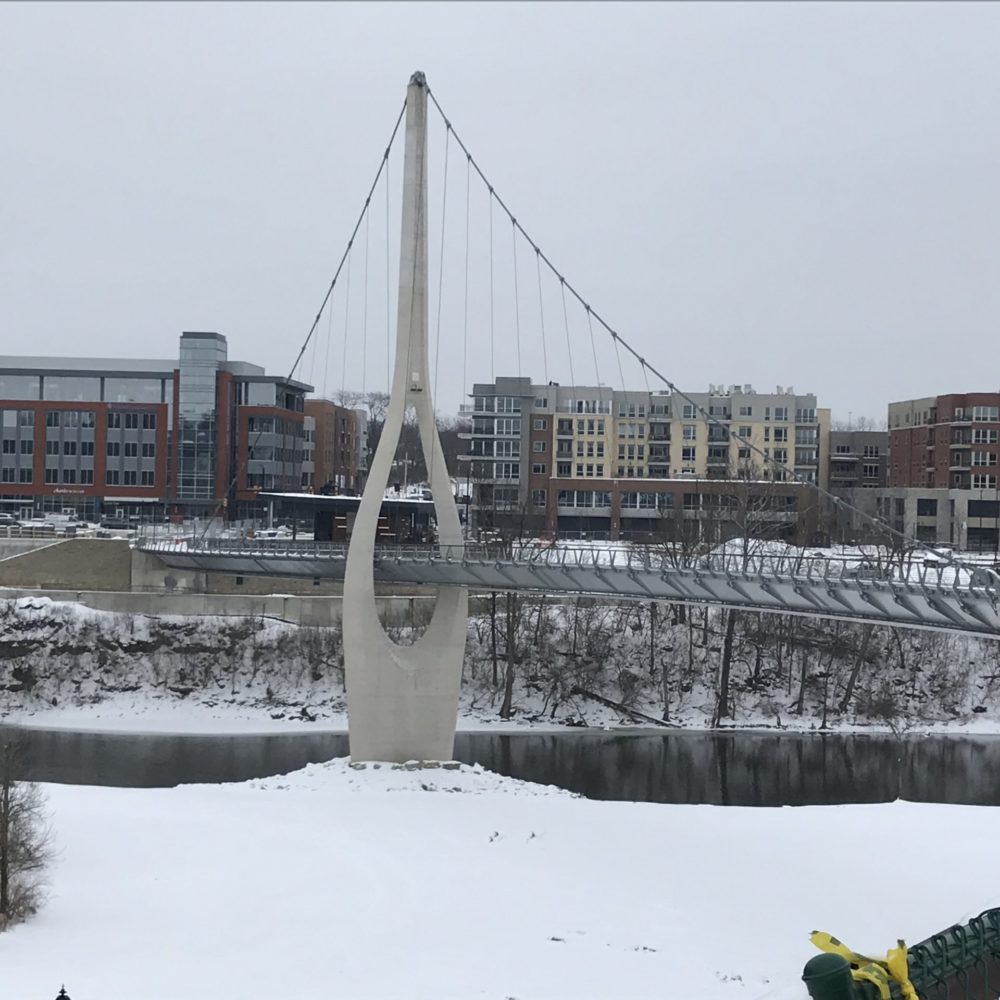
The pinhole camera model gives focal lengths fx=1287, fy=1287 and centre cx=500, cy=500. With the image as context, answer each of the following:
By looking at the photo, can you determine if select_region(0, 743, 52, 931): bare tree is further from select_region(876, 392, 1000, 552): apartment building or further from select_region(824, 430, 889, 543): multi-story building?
select_region(824, 430, 889, 543): multi-story building

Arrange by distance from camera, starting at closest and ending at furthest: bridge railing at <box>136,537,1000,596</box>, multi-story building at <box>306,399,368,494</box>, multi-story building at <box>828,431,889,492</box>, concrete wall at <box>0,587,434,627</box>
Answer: bridge railing at <box>136,537,1000,596</box>, concrete wall at <box>0,587,434,627</box>, multi-story building at <box>306,399,368,494</box>, multi-story building at <box>828,431,889,492</box>

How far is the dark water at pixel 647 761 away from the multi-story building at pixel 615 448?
110 ft

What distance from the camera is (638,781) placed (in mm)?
38125

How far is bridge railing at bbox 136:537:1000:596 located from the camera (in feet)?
Result: 86.9

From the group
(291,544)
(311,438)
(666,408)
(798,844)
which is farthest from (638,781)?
(311,438)

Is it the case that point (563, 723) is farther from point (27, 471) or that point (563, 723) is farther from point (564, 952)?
point (27, 471)

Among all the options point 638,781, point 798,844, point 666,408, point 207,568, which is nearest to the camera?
point 798,844

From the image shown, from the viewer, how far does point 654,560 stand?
38.2m

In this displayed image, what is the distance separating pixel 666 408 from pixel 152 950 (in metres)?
70.0

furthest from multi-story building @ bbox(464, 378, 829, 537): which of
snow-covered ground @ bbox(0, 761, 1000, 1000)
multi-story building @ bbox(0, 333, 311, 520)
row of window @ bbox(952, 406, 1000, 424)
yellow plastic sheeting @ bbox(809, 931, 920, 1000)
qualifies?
yellow plastic sheeting @ bbox(809, 931, 920, 1000)

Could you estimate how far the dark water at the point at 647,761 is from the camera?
37.0m

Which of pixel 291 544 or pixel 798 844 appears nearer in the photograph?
pixel 798 844

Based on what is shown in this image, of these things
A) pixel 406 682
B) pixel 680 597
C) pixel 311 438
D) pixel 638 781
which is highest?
pixel 311 438

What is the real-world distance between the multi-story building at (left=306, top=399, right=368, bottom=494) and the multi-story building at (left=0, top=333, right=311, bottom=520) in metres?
10.0
